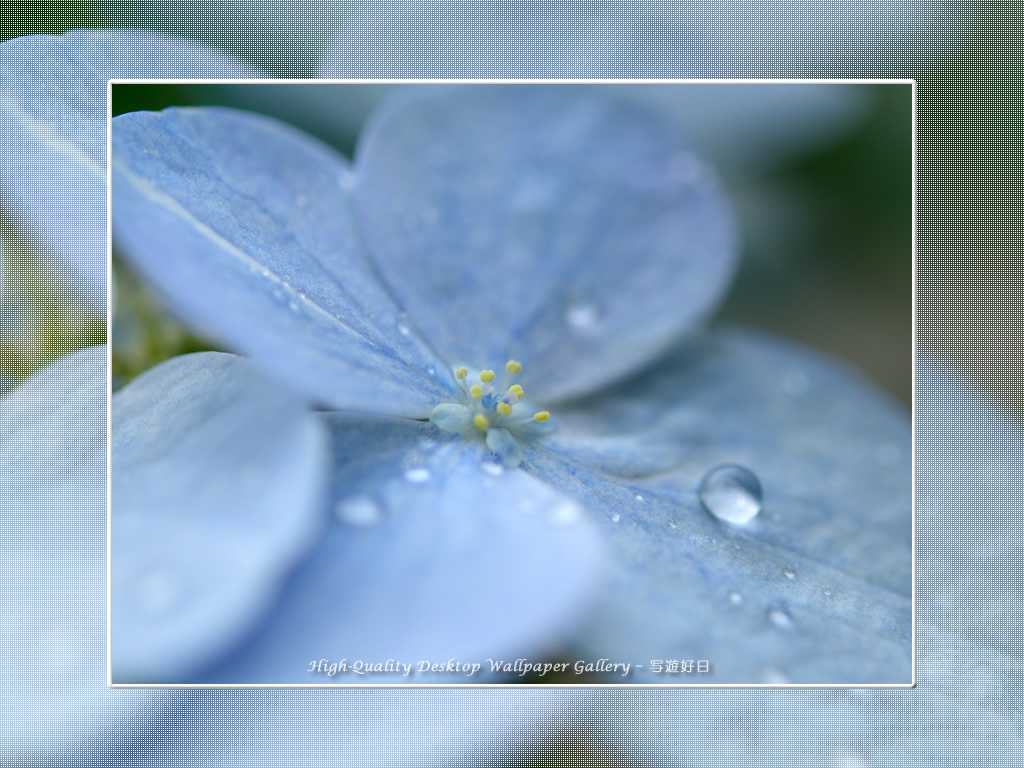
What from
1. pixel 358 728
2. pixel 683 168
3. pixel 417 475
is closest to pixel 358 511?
pixel 417 475

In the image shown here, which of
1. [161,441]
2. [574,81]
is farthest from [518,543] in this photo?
[574,81]

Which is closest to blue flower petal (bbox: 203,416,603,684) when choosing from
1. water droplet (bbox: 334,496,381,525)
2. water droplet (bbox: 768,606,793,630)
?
water droplet (bbox: 334,496,381,525)

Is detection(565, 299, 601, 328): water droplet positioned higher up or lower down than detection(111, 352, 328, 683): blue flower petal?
higher up

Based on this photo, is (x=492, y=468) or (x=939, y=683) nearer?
(x=492, y=468)

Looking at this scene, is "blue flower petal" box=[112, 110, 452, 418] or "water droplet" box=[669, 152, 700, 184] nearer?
"blue flower petal" box=[112, 110, 452, 418]

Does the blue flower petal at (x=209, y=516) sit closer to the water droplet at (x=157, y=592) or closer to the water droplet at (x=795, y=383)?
Result: the water droplet at (x=157, y=592)

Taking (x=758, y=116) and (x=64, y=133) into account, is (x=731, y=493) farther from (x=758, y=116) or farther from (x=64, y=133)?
(x=64, y=133)

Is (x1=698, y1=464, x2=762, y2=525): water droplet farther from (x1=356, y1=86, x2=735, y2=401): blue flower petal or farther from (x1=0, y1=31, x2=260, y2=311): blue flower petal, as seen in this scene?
(x1=0, y1=31, x2=260, y2=311): blue flower petal
